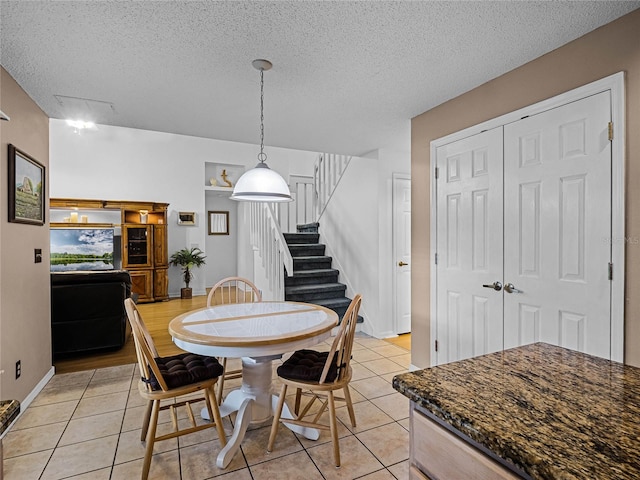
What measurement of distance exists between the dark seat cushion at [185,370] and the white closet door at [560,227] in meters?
2.01

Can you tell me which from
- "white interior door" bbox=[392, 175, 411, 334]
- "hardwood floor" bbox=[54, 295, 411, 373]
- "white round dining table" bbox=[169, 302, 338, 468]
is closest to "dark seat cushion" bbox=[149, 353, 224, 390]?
"white round dining table" bbox=[169, 302, 338, 468]

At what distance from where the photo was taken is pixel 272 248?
186 inches

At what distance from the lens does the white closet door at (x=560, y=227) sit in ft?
6.24

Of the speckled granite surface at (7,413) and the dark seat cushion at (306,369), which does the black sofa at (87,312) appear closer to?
the dark seat cushion at (306,369)

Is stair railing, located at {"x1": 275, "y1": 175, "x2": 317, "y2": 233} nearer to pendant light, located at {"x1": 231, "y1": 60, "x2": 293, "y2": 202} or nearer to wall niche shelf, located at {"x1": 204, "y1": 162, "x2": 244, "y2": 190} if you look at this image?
wall niche shelf, located at {"x1": 204, "y1": 162, "x2": 244, "y2": 190}

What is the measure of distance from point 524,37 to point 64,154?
798cm

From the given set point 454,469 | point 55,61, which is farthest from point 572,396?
point 55,61

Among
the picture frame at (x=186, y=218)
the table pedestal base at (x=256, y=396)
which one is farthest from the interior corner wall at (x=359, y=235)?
the picture frame at (x=186, y=218)

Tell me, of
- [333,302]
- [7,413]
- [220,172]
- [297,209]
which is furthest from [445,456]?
[220,172]

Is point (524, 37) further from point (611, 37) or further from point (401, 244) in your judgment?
point (401, 244)

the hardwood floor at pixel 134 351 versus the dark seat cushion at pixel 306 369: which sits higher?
the dark seat cushion at pixel 306 369

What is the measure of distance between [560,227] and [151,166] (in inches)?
299

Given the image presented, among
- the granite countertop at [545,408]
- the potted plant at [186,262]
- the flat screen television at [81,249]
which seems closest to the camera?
the granite countertop at [545,408]

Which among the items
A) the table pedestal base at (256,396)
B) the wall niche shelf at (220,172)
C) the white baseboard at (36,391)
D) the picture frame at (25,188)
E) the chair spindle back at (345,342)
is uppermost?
the wall niche shelf at (220,172)
